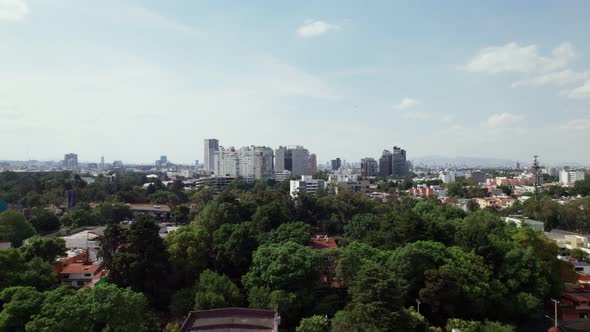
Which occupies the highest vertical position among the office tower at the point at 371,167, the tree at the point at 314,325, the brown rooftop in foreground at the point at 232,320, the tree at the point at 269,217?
the office tower at the point at 371,167

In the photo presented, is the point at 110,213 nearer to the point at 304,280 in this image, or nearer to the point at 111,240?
the point at 111,240

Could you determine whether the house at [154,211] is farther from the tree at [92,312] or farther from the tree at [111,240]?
the tree at [92,312]

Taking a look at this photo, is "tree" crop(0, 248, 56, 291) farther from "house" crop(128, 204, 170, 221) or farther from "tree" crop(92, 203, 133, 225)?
"house" crop(128, 204, 170, 221)

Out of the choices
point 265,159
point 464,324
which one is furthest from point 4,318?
point 265,159

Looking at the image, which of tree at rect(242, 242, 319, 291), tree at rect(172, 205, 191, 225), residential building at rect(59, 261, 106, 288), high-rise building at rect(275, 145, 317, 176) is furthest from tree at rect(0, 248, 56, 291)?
high-rise building at rect(275, 145, 317, 176)

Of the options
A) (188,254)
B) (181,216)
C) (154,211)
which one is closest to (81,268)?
(188,254)

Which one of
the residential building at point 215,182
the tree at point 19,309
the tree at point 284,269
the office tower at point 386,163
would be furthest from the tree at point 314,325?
the office tower at point 386,163
